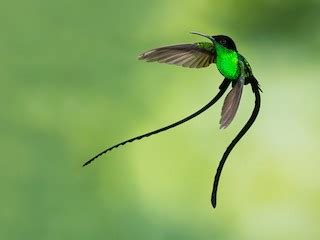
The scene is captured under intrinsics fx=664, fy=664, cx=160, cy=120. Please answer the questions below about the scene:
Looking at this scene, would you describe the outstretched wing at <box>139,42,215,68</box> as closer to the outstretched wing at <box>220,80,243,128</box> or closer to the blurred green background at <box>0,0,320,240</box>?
the outstretched wing at <box>220,80,243,128</box>

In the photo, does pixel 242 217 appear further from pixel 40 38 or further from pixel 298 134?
pixel 40 38

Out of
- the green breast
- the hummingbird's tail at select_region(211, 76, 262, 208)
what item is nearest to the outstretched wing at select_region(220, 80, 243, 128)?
the green breast

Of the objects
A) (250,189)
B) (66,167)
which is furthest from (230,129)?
(66,167)

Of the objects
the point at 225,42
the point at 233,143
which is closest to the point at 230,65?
the point at 225,42

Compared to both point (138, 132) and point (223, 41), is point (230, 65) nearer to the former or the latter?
point (223, 41)

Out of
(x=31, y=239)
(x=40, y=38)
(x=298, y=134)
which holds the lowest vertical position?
(x=31, y=239)

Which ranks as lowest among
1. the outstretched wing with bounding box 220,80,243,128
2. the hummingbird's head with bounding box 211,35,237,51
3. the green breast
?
the outstretched wing with bounding box 220,80,243,128
